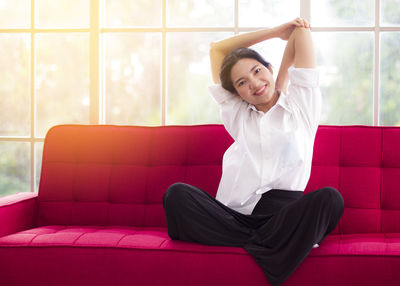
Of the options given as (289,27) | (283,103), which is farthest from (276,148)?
(289,27)

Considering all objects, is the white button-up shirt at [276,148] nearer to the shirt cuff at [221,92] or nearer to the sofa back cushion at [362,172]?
the shirt cuff at [221,92]

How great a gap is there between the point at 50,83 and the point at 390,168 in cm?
224

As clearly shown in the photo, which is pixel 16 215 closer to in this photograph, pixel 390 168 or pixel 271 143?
pixel 271 143

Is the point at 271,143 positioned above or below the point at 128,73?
below

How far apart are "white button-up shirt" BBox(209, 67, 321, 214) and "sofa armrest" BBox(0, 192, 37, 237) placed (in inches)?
40.7

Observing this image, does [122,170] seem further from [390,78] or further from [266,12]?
[390,78]

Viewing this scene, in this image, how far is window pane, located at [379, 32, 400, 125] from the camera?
2.93m

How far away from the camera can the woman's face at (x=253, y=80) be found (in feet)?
7.29

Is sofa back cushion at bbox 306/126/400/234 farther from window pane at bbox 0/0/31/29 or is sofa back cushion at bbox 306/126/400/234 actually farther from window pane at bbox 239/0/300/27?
window pane at bbox 0/0/31/29

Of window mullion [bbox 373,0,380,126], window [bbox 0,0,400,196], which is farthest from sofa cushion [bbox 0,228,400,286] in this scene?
window [bbox 0,0,400,196]

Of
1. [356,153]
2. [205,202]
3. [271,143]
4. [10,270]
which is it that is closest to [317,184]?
[356,153]

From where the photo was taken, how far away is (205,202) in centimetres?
202

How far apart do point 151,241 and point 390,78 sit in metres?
1.87

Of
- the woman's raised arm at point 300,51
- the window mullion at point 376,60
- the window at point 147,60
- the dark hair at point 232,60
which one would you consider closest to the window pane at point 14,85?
the window at point 147,60
